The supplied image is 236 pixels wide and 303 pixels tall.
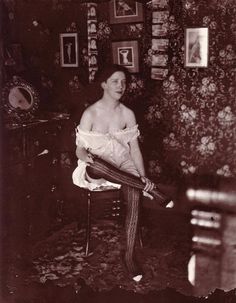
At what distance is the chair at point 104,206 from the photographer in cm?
206

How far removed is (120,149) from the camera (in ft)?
6.68

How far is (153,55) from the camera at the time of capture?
1.98 meters

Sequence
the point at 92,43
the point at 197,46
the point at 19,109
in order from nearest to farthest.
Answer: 1. the point at 197,46
2. the point at 92,43
3. the point at 19,109

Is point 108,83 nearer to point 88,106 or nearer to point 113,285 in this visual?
point 88,106

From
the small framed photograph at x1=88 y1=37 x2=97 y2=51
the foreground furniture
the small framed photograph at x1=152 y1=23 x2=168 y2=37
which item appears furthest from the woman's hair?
the foreground furniture

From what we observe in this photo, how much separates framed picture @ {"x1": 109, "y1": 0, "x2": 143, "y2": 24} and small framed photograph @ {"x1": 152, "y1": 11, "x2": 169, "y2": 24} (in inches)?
2.4

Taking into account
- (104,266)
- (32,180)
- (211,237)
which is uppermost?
(32,180)

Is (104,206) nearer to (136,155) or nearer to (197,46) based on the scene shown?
(136,155)

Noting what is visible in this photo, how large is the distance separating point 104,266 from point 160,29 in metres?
1.10

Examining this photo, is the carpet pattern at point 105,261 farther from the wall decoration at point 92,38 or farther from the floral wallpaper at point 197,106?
the wall decoration at point 92,38

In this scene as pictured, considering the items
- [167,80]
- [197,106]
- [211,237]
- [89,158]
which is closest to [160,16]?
[167,80]

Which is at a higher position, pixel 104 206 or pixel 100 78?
pixel 100 78

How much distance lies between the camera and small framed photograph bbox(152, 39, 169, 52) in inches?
77.2

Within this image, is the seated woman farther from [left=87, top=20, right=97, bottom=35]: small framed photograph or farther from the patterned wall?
[left=87, top=20, right=97, bottom=35]: small framed photograph
